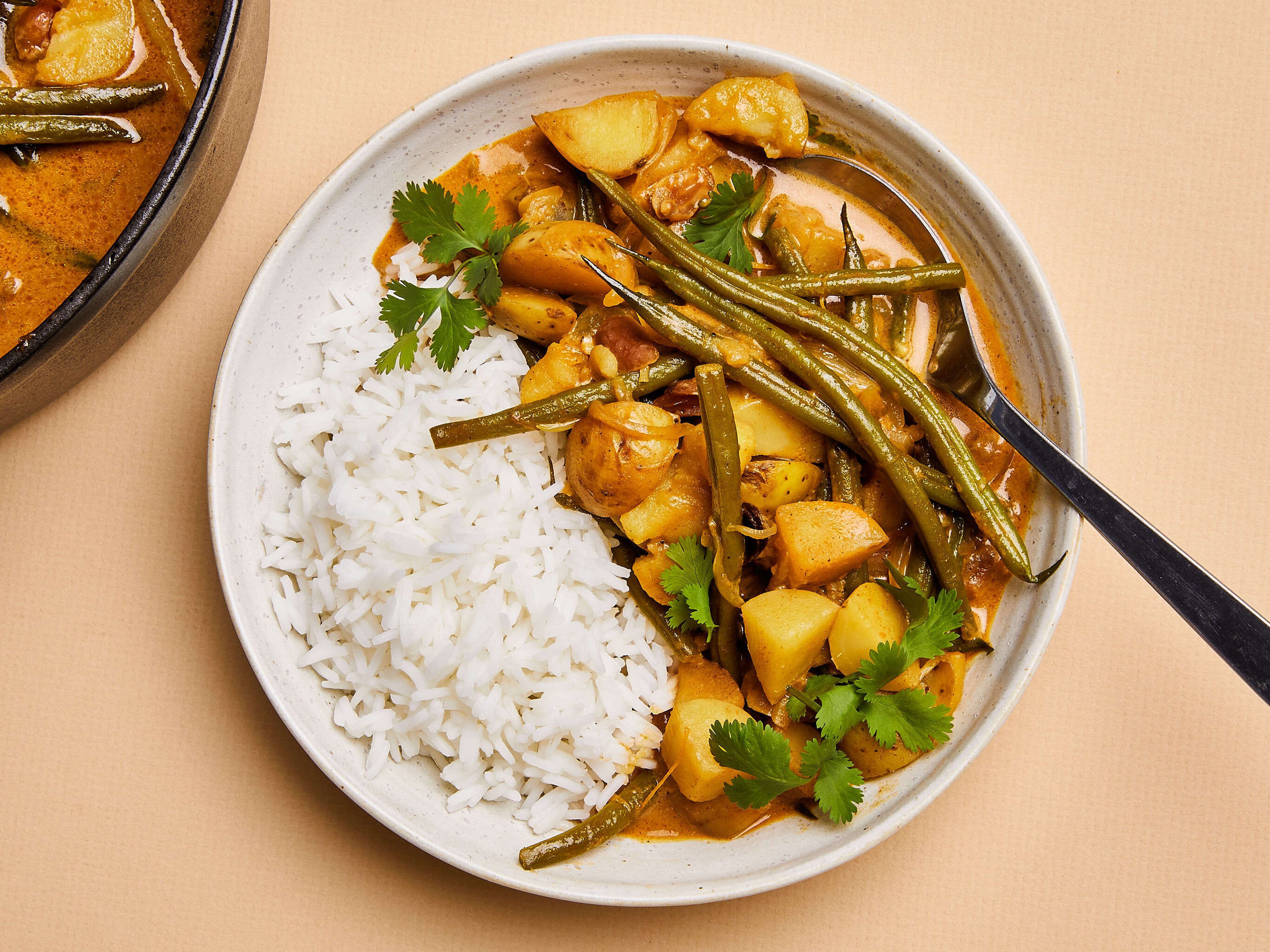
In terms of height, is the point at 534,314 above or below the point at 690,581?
above

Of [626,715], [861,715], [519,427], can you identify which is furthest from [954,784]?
[519,427]

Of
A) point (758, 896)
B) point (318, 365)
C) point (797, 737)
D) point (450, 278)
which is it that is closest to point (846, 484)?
point (797, 737)

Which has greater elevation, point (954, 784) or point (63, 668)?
point (954, 784)

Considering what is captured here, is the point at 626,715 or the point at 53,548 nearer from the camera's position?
the point at 626,715

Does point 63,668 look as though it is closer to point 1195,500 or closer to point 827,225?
point 827,225

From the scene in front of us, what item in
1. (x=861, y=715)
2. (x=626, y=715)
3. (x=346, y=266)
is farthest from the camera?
(x=346, y=266)

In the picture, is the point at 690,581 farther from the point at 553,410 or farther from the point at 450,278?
the point at 450,278

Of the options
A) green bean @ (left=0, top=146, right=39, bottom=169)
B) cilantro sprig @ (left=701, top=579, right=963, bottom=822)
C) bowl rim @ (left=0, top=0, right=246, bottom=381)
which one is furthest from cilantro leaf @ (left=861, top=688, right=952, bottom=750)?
green bean @ (left=0, top=146, right=39, bottom=169)

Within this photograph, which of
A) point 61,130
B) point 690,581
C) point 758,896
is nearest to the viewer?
point 690,581
